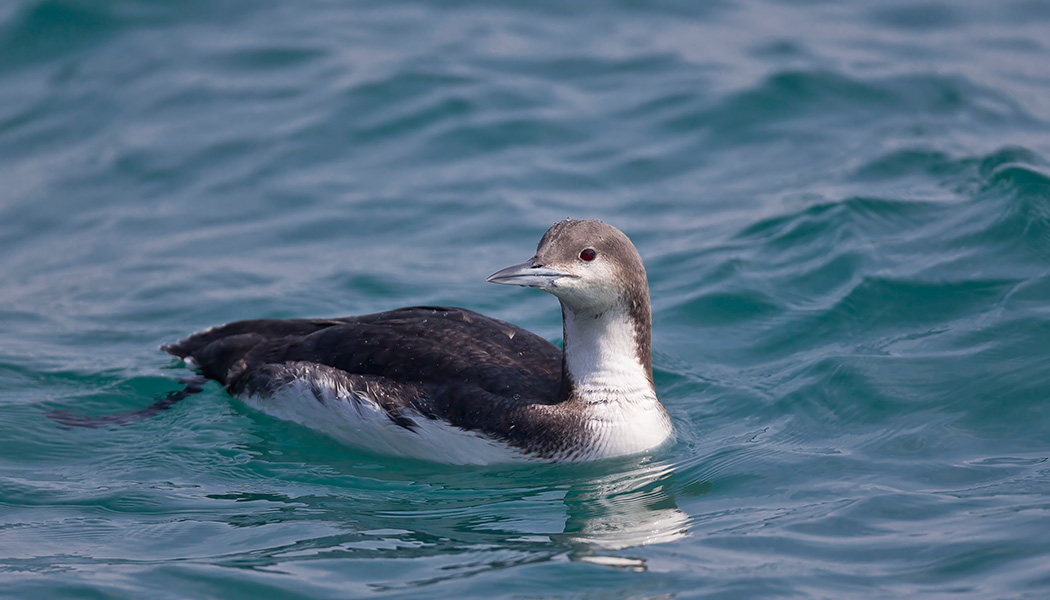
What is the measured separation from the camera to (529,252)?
36.6ft

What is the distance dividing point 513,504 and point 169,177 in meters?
6.95

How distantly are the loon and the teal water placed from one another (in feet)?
0.66

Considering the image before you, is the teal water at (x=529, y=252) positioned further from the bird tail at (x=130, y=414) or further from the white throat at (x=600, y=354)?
the white throat at (x=600, y=354)

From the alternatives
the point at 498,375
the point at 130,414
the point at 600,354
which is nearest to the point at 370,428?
the point at 498,375

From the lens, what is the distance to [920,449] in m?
7.53

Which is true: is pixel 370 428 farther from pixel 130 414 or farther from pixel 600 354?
pixel 130 414

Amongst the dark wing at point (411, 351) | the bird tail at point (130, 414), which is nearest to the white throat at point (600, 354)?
the dark wing at point (411, 351)

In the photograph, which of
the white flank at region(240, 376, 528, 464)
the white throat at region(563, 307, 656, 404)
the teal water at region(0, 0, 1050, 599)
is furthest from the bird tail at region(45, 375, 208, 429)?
the white throat at region(563, 307, 656, 404)

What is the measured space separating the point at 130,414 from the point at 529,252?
4.01m

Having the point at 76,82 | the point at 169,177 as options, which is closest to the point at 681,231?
the point at 169,177

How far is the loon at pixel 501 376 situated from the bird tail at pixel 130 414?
67cm

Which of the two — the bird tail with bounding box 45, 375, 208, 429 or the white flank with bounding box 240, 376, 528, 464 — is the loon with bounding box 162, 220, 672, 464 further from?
the bird tail with bounding box 45, 375, 208, 429

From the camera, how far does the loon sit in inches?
290

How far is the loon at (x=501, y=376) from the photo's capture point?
24.2 feet
